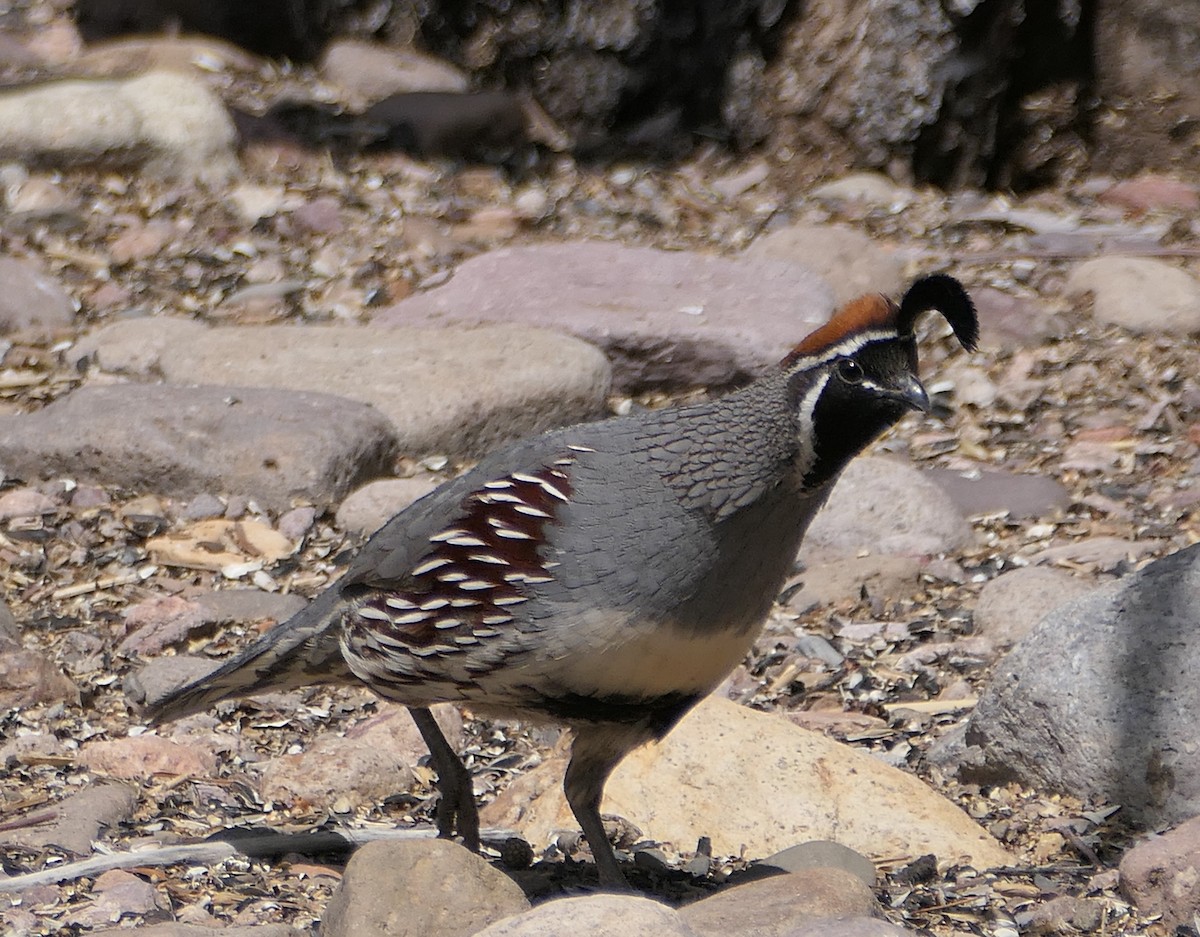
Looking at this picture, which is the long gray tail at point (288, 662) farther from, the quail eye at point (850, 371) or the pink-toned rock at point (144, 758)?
the quail eye at point (850, 371)

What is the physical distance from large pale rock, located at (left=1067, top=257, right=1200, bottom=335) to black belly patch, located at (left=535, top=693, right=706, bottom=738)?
15.7ft

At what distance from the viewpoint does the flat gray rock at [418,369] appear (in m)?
6.88

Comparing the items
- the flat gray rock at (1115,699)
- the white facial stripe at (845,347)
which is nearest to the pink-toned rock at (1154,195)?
the flat gray rock at (1115,699)

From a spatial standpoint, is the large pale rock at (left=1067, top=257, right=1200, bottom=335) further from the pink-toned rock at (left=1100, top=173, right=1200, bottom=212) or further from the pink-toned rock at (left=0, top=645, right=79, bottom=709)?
the pink-toned rock at (left=0, top=645, right=79, bottom=709)

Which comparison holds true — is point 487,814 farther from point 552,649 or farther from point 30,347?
point 30,347

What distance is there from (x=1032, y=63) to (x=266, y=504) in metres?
5.71

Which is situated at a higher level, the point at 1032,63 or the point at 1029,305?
→ the point at 1032,63

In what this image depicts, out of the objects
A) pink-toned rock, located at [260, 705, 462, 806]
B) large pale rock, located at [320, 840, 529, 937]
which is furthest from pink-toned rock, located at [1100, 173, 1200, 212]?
large pale rock, located at [320, 840, 529, 937]

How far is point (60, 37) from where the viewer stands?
11656 mm

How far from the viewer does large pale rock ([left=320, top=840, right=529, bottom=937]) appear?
3.27 m

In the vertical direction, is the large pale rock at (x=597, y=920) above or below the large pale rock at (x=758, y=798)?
above

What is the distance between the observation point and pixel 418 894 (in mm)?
3320

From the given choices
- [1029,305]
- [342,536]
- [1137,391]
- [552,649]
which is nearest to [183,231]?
[342,536]

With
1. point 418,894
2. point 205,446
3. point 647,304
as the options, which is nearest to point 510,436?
point 647,304
